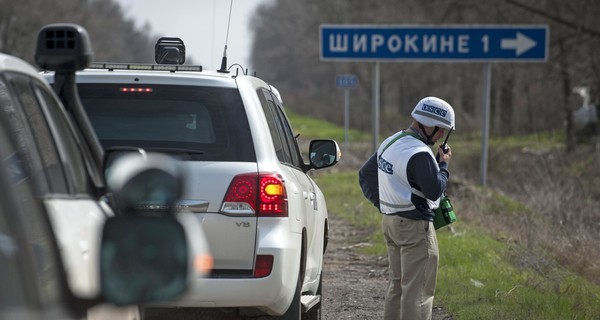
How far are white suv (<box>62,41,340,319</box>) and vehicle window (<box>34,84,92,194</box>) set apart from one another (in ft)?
7.59

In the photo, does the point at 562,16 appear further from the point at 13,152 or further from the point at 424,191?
the point at 13,152

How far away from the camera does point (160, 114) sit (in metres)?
6.71

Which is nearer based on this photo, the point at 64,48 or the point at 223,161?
the point at 64,48

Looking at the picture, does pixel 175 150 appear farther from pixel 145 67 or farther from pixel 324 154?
pixel 324 154

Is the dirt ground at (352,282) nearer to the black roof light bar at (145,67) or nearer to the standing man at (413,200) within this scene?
the standing man at (413,200)

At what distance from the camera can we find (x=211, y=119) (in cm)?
665

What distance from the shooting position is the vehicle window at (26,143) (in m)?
3.21

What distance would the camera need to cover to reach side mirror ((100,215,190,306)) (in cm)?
290

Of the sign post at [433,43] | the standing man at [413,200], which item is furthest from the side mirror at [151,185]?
the sign post at [433,43]

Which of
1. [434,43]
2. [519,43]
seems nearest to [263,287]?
[519,43]

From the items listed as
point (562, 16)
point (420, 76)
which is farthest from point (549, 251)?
point (420, 76)

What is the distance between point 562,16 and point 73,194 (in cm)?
2640

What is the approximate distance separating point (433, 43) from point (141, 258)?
59.8 feet

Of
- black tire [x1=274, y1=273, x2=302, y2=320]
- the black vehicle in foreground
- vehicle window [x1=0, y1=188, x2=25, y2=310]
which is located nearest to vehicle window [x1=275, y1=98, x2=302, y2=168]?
black tire [x1=274, y1=273, x2=302, y2=320]
